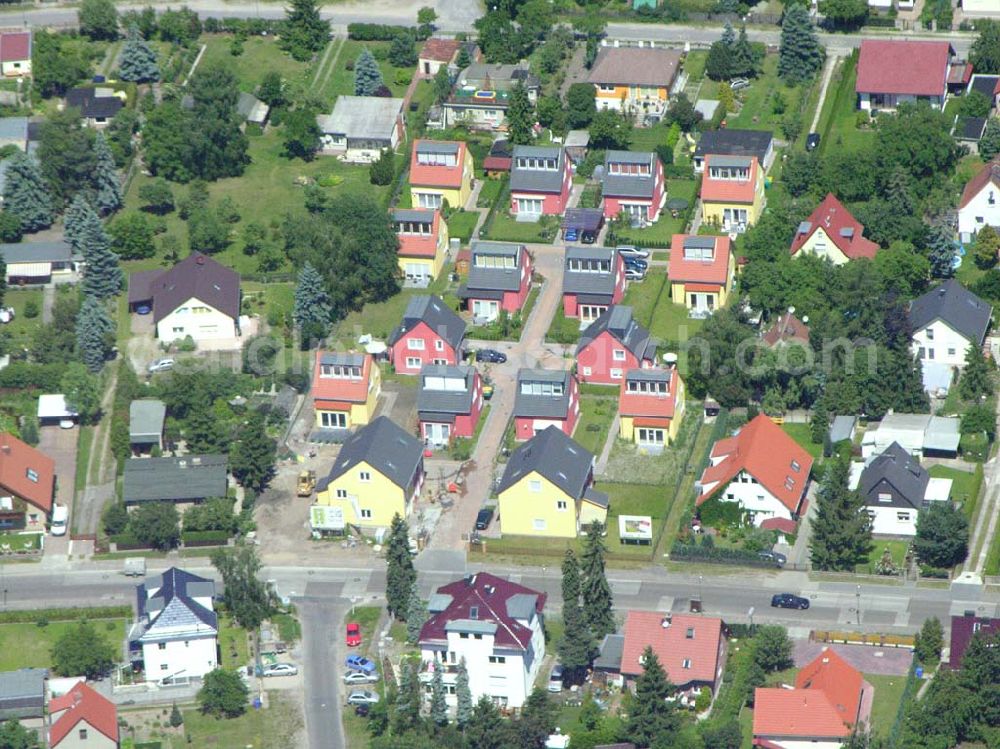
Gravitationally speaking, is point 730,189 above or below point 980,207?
above

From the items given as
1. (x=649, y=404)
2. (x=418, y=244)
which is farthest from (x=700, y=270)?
(x=418, y=244)

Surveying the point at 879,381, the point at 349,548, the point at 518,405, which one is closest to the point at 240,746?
the point at 349,548

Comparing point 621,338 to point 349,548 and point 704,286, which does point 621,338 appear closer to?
point 704,286

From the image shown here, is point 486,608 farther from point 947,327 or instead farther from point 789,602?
point 947,327

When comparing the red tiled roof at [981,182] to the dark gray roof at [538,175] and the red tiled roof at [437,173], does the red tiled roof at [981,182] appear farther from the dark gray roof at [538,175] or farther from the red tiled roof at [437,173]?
the red tiled roof at [437,173]

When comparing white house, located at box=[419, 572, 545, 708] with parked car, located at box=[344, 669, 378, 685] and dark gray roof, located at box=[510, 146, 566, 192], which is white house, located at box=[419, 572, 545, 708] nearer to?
parked car, located at box=[344, 669, 378, 685]

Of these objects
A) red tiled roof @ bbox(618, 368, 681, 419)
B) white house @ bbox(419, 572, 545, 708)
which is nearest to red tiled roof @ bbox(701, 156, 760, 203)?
red tiled roof @ bbox(618, 368, 681, 419)
